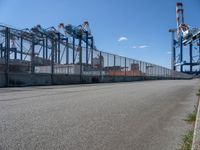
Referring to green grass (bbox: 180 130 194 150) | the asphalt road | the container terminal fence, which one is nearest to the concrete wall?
the container terminal fence

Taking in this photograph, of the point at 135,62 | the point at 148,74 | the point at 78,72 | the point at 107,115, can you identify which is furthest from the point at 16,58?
the point at 148,74

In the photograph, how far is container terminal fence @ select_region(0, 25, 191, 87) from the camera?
2019cm

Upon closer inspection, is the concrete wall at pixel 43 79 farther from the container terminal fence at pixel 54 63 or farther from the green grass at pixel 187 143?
the green grass at pixel 187 143

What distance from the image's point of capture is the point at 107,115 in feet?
22.2

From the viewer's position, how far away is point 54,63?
25.0 metres

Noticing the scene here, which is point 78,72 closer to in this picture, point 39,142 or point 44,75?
point 44,75

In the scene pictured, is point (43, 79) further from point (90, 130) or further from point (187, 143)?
point (187, 143)

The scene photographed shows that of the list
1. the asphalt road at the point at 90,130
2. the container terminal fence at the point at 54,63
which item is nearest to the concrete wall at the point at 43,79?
the container terminal fence at the point at 54,63

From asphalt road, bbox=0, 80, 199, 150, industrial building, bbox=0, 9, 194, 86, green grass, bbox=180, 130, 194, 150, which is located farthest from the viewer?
industrial building, bbox=0, 9, 194, 86

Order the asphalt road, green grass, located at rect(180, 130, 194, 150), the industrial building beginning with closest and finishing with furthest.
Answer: green grass, located at rect(180, 130, 194, 150), the asphalt road, the industrial building

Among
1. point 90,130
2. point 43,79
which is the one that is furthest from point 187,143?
point 43,79

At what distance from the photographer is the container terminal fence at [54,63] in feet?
66.2

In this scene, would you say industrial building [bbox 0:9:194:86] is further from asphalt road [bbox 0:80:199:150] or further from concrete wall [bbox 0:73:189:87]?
asphalt road [bbox 0:80:199:150]

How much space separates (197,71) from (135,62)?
54353 mm
